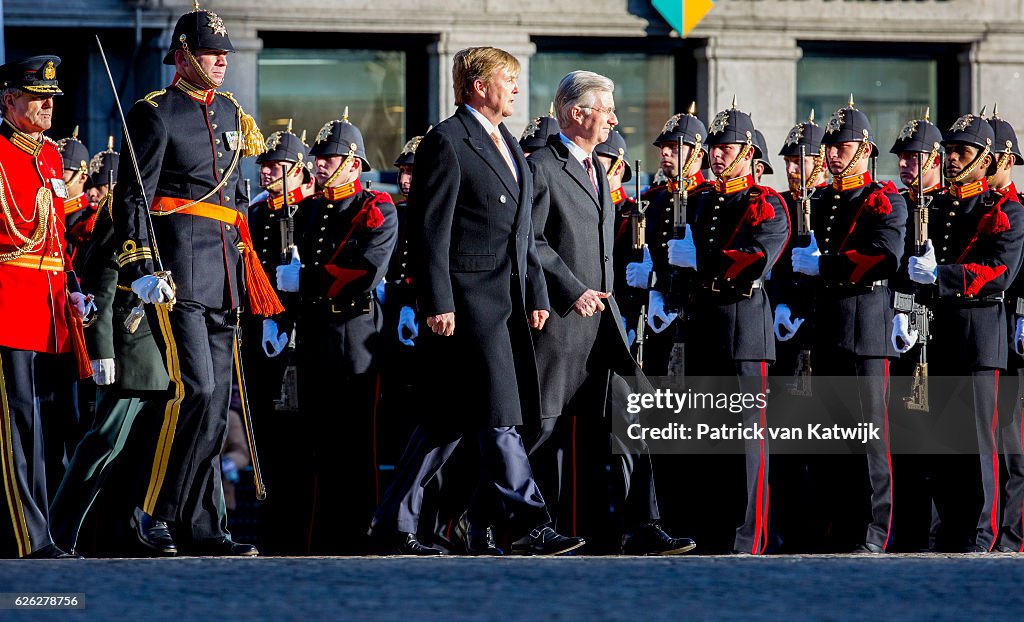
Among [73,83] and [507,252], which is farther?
[73,83]

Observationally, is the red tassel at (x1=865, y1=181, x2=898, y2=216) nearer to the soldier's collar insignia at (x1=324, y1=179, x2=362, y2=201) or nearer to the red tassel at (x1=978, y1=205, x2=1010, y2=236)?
the red tassel at (x1=978, y1=205, x2=1010, y2=236)

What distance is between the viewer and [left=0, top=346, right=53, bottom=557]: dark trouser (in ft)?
25.5

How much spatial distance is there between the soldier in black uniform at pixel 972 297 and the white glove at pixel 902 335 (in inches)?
7.2

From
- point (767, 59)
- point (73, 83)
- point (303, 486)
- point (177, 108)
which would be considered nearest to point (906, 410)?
point (303, 486)

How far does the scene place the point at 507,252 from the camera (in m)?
7.96

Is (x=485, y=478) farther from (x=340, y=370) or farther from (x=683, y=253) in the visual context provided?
(x=340, y=370)

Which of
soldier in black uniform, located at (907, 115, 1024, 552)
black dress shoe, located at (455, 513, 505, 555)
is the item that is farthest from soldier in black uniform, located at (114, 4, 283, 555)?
soldier in black uniform, located at (907, 115, 1024, 552)

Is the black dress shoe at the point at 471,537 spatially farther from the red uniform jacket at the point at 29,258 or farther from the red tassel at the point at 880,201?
the red tassel at the point at 880,201

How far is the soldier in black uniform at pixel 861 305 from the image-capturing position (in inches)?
379

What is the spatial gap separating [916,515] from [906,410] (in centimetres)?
48

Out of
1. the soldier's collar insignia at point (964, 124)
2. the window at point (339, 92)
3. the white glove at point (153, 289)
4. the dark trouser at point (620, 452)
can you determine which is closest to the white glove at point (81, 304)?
the white glove at point (153, 289)

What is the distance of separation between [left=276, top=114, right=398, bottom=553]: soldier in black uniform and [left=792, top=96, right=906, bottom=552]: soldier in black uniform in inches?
74.9

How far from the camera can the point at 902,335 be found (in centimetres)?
973

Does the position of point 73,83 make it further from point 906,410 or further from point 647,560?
point 647,560
